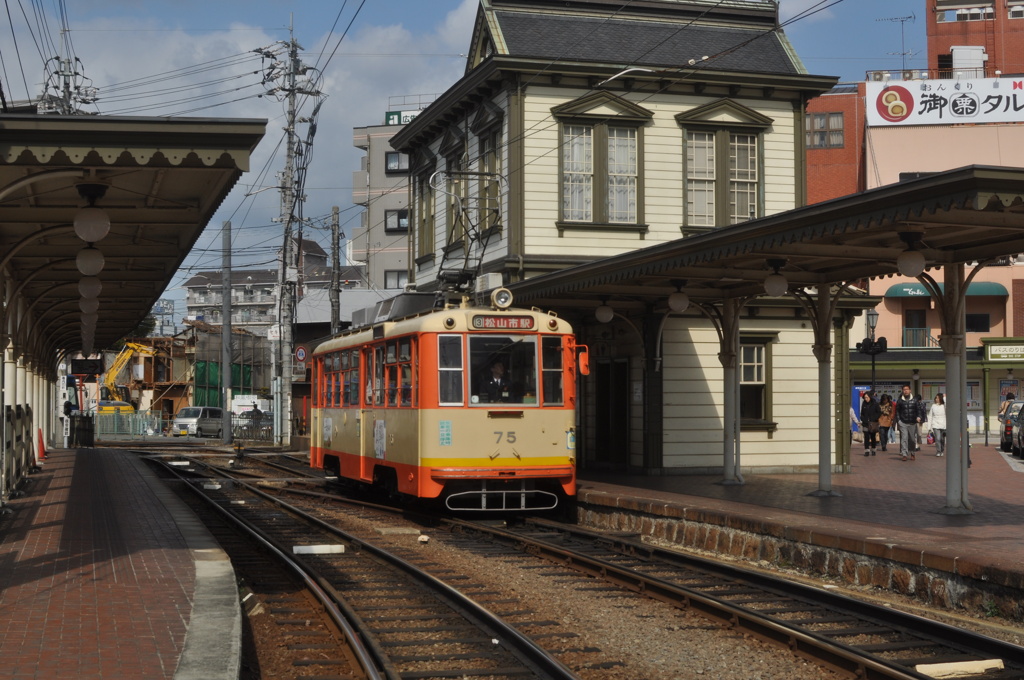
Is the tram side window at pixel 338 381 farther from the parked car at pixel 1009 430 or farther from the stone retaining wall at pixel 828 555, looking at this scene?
the parked car at pixel 1009 430

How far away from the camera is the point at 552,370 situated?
1620 cm

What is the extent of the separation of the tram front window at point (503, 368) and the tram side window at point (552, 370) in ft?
0.49

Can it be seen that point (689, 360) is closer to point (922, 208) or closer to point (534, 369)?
point (534, 369)

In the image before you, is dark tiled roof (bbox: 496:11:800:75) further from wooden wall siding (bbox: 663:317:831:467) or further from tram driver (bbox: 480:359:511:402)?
tram driver (bbox: 480:359:511:402)

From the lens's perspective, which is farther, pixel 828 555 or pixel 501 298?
pixel 501 298

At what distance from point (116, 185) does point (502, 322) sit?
6.25 metres

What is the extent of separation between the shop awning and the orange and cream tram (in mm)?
42776

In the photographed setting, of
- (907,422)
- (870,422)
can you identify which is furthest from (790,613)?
(870,422)

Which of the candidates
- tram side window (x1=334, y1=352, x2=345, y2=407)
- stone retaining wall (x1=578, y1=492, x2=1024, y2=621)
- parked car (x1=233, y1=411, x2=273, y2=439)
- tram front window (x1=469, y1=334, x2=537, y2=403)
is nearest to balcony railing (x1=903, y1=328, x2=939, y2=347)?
parked car (x1=233, y1=411, x2=273, y2=439)

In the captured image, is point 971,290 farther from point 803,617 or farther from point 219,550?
point 219,550

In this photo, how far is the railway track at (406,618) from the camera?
25.9ft

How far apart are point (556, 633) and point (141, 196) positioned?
19.4ft

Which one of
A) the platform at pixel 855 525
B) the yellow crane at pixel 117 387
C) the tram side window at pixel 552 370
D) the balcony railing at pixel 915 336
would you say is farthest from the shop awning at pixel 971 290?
the tram side window at pixel 552 370

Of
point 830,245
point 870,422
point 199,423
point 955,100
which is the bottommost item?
point 199,423
